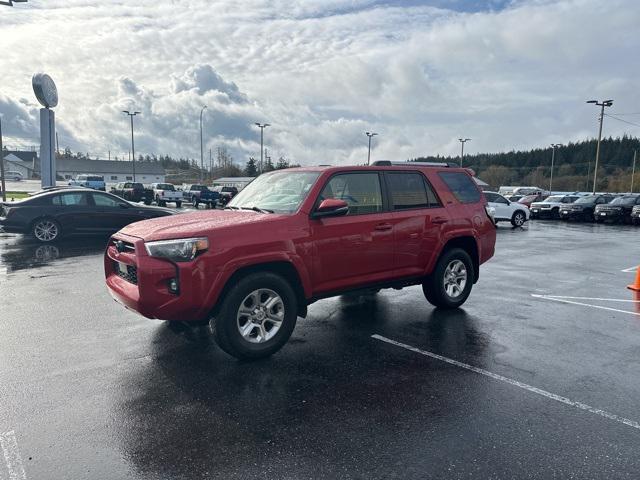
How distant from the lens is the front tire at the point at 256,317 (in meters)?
4.57

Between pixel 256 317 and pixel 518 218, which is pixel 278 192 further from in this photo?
pixel 518 218

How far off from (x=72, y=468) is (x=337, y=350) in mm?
2781

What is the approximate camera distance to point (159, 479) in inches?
115

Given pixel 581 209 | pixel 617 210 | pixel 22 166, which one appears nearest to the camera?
pixel 617 210

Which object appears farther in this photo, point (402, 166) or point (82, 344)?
point (402, 166)

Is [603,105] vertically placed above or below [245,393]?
above

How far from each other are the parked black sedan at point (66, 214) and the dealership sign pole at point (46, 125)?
1034 centimetres

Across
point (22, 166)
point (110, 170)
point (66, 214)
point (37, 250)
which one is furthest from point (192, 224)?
point (22, 166)

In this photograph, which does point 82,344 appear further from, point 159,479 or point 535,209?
point 535,209

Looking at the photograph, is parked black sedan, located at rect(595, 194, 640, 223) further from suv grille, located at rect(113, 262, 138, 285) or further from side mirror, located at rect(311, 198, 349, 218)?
suv grille, located at rect(113, 262, 138, 285)

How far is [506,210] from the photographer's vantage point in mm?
23109

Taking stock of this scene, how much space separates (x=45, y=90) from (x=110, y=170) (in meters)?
98.2

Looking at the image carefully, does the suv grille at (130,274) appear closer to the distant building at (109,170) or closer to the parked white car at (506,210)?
the parked white car at (506,210)

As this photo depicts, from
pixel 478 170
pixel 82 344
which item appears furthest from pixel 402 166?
pixel 478 170
